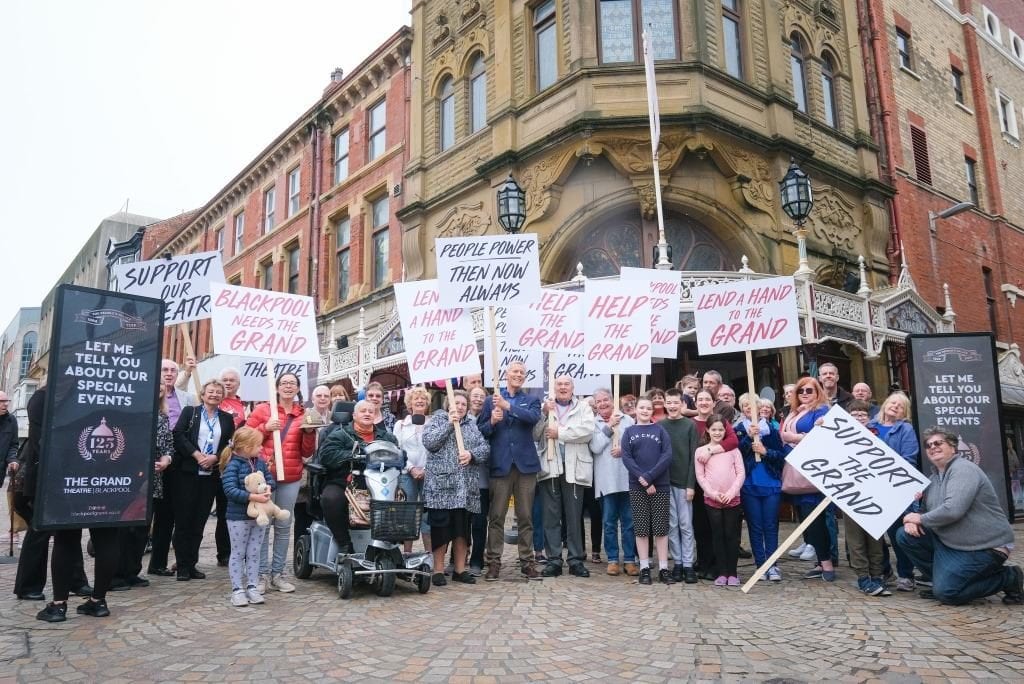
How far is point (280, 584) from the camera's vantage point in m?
6.50

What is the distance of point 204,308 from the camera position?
8844 millimetres

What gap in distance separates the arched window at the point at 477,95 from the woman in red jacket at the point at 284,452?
39.5 ft

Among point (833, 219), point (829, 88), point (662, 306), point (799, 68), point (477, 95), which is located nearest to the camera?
point (662, 306)

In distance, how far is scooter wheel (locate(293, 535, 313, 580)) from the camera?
7.04 m

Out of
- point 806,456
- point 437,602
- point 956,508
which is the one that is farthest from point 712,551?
point 437,602

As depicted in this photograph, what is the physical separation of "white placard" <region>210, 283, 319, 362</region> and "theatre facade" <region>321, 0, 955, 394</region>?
22.0 ft

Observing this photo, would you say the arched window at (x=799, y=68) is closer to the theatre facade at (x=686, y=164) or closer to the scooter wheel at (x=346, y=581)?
the theatre facade at (x=686, y=164)

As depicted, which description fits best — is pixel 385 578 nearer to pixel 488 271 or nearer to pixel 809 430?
pixel 488 271

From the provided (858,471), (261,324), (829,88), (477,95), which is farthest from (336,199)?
(858,471)

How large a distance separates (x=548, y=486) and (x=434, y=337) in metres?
2.06

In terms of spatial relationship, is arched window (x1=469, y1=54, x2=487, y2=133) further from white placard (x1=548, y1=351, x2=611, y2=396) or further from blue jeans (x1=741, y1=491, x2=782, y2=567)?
blue jeans (x1=741, y1=491, x2=782, y2=567)

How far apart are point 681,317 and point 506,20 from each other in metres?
9.40

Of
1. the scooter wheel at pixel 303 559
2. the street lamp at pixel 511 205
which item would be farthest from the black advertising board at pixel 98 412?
the street lamp at pixel 511 205

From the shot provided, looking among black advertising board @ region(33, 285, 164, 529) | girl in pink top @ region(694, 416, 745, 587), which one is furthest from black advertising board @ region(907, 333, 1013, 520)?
black advertising board @ region(33, 285, 164, 529)
